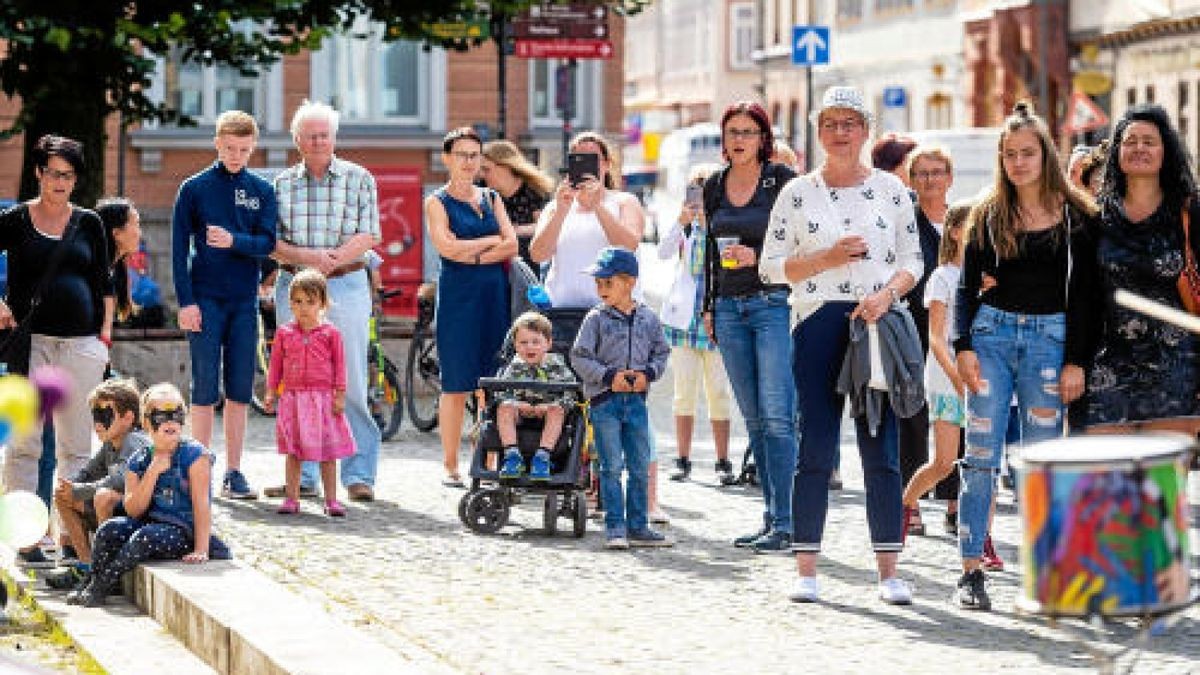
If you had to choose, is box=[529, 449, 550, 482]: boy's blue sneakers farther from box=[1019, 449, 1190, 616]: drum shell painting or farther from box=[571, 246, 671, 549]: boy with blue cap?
box=[1019, 449, 1190, 616]: drum shell painting

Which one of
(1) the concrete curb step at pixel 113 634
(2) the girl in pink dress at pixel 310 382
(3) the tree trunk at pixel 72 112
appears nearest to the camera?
(1) the concrete curb step at pixel 113 634

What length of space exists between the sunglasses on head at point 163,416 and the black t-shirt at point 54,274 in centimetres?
88

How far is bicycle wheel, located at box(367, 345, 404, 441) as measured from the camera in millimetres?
18016

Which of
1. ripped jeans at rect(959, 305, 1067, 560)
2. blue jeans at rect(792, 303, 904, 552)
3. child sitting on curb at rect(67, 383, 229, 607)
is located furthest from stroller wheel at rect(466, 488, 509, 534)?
ripped jeans at rect(959, 305, 1067, 560)

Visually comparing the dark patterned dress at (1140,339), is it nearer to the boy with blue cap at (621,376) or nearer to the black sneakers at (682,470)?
the boy with blue cap at (621,376)

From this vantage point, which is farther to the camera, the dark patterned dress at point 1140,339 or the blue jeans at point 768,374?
the blue jeans at point 768,374

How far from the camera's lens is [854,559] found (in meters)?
11.7

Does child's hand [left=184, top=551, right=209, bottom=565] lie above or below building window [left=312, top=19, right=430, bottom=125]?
below

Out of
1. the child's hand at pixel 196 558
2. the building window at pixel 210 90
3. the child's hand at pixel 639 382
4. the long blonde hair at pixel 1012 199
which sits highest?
the building window at pixel 210 90

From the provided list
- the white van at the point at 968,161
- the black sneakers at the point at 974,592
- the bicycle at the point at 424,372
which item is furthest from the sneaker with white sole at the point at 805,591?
the white van at the point at 968,161

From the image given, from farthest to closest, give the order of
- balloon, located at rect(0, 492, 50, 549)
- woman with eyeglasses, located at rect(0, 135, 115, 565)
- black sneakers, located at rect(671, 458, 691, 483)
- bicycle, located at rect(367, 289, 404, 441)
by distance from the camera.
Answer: bicycle, located at rect(367, 289, 404, 441)
black sneakers, located at rect(671, 458, 691, 483)
woman with eyeglasses, located at rect(0, 135, 115, 565)
balloon, located at rect(0, 492, 50, 549)

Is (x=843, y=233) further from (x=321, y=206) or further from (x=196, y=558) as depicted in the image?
(x=321, y=206)

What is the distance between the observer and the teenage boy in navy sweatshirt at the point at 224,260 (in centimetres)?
1380

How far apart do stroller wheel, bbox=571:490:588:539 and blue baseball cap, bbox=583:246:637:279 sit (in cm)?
93
